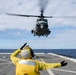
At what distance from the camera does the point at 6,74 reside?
82.1ft

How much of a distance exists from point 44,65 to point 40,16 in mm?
36012

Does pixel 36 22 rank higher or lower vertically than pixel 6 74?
higher

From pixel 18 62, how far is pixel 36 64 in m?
0.40

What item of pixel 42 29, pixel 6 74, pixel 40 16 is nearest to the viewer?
pixel 6 74

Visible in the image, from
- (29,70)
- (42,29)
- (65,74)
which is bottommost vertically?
(65,74)

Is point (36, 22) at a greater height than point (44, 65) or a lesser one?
greater

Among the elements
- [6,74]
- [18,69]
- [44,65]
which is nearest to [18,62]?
[18,69]

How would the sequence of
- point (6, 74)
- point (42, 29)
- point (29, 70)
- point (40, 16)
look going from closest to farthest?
1. point (29, 70)
2. point (6, 74)
3. point (42, 29)
4. point (40, 16)

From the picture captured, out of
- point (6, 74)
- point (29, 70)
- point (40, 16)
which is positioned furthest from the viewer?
point (40, 16)

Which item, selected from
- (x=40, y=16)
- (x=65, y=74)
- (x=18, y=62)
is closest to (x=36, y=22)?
(x=40, y=16)

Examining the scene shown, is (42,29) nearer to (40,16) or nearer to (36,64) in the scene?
(40,16)

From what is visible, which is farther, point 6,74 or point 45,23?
point 45,23

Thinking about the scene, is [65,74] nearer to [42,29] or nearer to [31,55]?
[42,29]

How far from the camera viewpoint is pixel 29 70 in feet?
17.3
